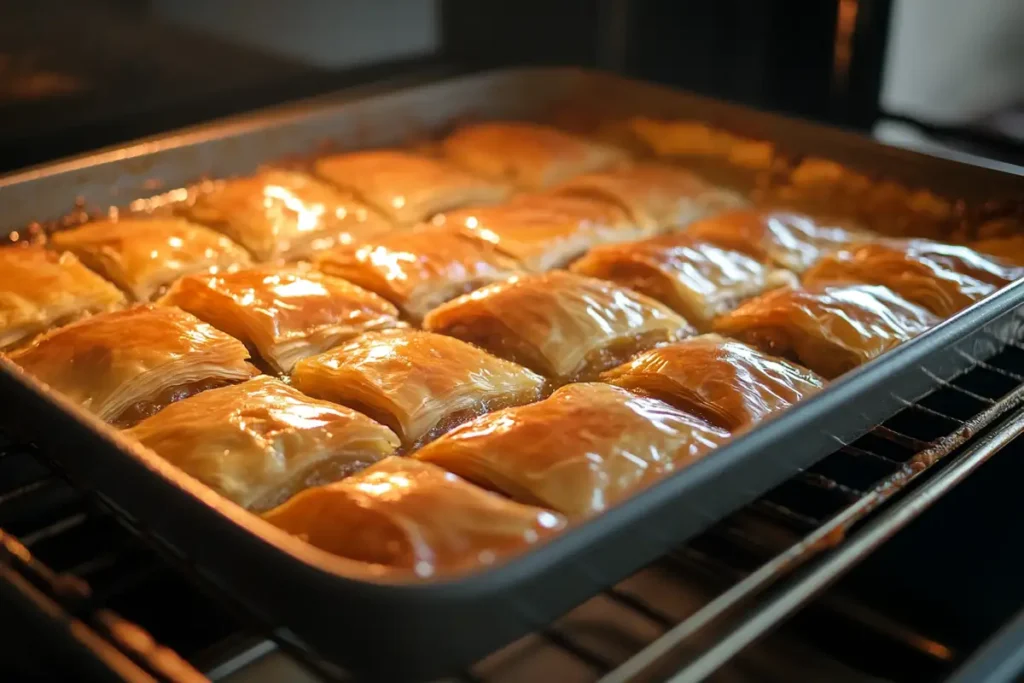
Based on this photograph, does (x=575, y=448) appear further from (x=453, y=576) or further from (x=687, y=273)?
(x=687, y=273)

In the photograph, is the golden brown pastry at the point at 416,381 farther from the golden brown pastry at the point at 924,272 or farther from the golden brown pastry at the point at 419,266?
the golden brown pastry at the point at 924,272

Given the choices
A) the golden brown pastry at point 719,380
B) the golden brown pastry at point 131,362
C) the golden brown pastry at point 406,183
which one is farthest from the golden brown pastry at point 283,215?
the golden brown pastry at point 719,380

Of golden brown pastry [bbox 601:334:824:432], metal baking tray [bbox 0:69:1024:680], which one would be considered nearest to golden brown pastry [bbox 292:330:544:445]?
golden brown pastry [bbox 601:334:824:432]

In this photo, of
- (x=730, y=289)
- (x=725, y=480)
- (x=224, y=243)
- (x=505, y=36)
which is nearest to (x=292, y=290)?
(x=224, y=243)

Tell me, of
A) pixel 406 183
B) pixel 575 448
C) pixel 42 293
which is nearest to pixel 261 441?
pixel 575 448

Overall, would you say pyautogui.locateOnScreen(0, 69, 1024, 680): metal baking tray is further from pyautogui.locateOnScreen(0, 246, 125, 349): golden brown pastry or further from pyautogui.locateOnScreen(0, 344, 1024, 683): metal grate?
pyautogui.locateOnScreen(0, 246, 125, 349): golden brown pastry

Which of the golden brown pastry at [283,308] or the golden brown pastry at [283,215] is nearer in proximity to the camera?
the golden brown pastry at [283,308]

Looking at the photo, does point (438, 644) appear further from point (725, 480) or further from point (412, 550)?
point (725, 480)
